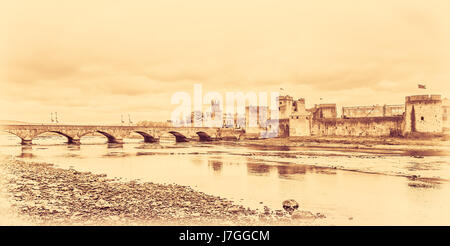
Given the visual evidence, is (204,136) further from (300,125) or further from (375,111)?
(375,111)

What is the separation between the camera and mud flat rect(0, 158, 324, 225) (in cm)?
848

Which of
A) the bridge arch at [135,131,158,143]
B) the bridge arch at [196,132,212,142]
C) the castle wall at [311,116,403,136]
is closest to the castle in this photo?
the castle wall at [311,116,403,136]

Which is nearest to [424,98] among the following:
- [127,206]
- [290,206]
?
[290,206]

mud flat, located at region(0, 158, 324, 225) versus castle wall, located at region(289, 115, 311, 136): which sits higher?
castle wall, located at region(289, 115, 311, 136)

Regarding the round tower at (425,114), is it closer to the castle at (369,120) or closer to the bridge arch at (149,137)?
the castle at (369,120)

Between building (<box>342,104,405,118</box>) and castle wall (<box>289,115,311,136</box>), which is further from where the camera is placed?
building (<box>342,104,405,118</box>)

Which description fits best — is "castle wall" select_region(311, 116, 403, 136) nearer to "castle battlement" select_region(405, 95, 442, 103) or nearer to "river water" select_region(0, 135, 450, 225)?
"castle battlement" select_region(405, 95, 442, 103)

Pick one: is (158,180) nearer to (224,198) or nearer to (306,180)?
(224,198)

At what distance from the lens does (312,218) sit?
29.1 ft

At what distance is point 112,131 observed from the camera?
56438 mm

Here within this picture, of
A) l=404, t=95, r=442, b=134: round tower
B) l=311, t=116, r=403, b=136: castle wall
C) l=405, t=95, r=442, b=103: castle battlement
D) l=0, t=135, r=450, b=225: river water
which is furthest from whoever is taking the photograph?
l=311, t=116, r=403, b=136: castle wall

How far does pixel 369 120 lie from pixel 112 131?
4648 centimetres

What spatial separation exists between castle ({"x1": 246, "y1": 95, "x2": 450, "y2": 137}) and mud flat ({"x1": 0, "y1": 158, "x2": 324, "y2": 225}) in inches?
1629
